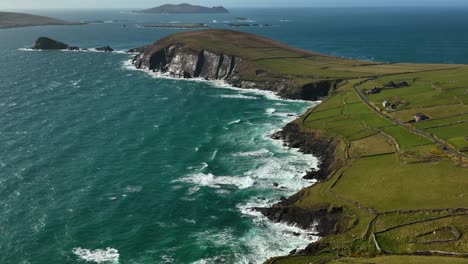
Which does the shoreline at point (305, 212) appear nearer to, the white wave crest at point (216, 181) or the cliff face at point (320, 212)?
the cliff face at point (320, 212)

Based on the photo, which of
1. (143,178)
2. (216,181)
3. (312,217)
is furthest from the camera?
(143,178)

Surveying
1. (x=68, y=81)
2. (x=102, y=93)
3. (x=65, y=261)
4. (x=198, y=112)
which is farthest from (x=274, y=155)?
(x=68, y=81)

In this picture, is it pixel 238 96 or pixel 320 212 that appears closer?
pixel 320 212

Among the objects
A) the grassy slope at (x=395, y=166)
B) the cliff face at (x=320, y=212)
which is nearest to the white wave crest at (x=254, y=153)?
the cliff face at (x=320, y=212)

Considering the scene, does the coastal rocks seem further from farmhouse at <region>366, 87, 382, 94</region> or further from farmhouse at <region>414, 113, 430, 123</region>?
farmhouse at <region>366, 87, 382, 94</region>

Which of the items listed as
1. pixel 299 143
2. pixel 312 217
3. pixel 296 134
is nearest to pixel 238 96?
pixel 296 134

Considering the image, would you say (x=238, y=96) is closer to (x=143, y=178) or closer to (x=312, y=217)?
(x=143, y=178)

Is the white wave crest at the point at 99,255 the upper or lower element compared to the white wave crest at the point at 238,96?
lower
